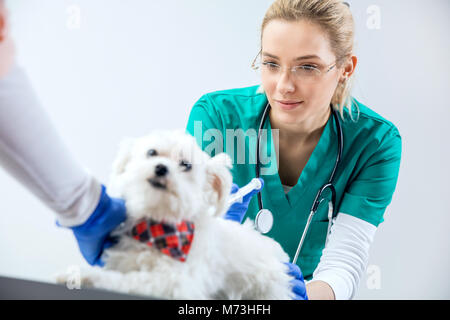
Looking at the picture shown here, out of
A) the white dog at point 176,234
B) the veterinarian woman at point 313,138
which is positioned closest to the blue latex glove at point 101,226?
the white dog at point 176,234

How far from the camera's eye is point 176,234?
1.69 feet

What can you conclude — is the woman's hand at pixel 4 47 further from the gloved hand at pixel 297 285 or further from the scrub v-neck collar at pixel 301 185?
the scrub v-neck collar at pixel 301 185

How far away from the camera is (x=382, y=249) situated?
4.01ft

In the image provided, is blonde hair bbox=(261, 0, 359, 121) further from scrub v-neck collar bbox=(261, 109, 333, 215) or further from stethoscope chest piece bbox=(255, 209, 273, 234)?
stethoscope chest piece bbox=(255, 209, 273, 234)

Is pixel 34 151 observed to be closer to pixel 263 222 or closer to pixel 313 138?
pixel 263 222

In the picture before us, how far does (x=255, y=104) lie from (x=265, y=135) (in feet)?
0.38

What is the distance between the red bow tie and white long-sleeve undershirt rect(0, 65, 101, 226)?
0.28 feet

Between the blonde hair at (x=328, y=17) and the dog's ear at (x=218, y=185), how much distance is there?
59 cm

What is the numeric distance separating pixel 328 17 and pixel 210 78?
412mm

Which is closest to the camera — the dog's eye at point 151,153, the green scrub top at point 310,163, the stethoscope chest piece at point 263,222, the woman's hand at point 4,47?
the woman's hand at point 4,47

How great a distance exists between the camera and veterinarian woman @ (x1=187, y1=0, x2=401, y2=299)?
39.2 inches

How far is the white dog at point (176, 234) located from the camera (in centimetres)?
49

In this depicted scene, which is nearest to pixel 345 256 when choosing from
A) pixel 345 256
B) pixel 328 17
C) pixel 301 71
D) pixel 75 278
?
pixel 345 256

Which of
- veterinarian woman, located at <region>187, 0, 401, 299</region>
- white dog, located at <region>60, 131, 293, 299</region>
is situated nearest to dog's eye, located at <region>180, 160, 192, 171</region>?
white dog, located at <region>60, 131, 293, 299</region>
